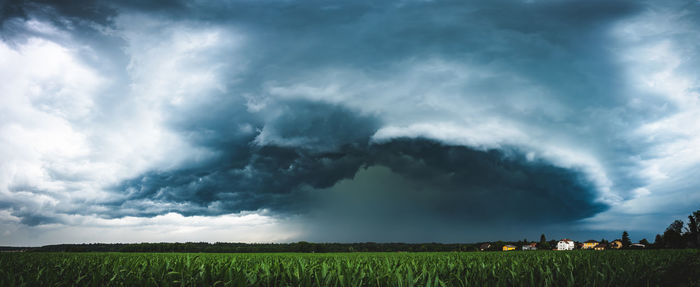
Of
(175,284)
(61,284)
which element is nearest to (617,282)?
(175,284)

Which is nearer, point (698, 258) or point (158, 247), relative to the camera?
point (698, 258)

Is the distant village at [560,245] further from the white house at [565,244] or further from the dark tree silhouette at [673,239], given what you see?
the dark tree silhouette at [673,239]

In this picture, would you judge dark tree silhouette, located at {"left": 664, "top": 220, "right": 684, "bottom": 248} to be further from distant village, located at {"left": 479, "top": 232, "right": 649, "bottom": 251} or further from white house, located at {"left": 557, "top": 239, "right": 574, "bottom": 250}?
white house, located at {"left": 557, "top": 239, "right": 574, "bottom": 250}

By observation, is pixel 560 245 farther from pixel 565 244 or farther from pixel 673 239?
pixel 673 239

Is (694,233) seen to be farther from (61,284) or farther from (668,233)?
(61,284)

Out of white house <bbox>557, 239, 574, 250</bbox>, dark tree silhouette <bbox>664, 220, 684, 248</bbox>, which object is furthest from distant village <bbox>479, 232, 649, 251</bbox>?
dark tree silhouette <bbox>664, 220, 684, 248</bbox>

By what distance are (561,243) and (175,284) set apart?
8809 inches

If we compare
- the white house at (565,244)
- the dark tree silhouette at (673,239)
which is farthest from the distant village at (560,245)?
the dark tree silhouette at (673,239)

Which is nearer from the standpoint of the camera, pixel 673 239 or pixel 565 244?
pixel 673 239

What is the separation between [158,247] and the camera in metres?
165

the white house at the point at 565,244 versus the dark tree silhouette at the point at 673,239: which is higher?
the dark tree silhouette at the point at 673,239

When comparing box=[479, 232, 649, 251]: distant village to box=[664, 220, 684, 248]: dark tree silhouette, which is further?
box=[479, 232, 649, 251]: distant village

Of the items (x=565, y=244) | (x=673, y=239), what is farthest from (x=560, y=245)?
(x=673, y=239)

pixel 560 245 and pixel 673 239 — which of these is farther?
pixel 560 245
